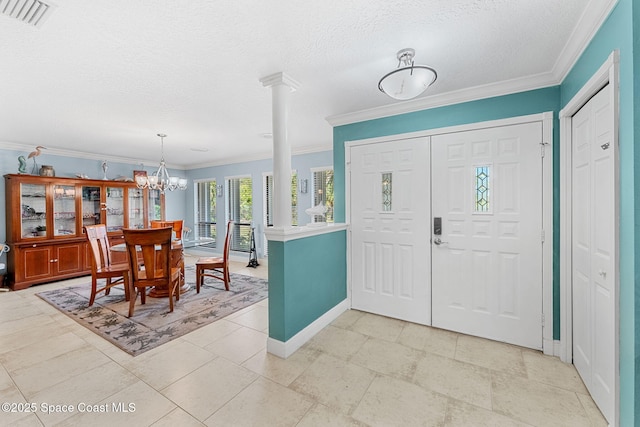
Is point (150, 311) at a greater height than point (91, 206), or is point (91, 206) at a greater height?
point (91, 206)

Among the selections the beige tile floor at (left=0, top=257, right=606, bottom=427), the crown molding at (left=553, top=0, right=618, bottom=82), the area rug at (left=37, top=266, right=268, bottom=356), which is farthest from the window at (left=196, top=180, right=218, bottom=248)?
the crown molding at (left=553, top=0, right=618, bottom=82)

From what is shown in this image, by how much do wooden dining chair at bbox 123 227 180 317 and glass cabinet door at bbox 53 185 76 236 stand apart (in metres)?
2.94

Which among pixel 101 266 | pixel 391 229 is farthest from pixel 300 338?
pixel 101 266

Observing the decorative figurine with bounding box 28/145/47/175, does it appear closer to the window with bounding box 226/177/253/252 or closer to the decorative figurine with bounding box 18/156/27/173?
the decorative figurine with bounding box 18/156/27/173

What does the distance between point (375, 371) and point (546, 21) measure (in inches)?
105

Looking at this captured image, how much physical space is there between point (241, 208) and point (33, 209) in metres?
3.59

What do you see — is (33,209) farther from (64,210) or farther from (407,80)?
(407,80)

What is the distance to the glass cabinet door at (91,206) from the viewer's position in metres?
5.13

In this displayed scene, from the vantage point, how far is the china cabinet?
14.1 feet

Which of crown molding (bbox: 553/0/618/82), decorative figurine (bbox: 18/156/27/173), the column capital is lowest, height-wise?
decorative figurine (bbox: 18/156/27/173)

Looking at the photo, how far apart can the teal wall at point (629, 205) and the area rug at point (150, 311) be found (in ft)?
10.6

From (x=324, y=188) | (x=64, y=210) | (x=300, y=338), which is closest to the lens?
(x=300, y=338)

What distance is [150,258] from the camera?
3.12 m

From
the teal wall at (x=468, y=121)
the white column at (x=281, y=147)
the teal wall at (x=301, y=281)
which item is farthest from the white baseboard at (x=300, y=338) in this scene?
the teal wall at (x=468, y=121)
